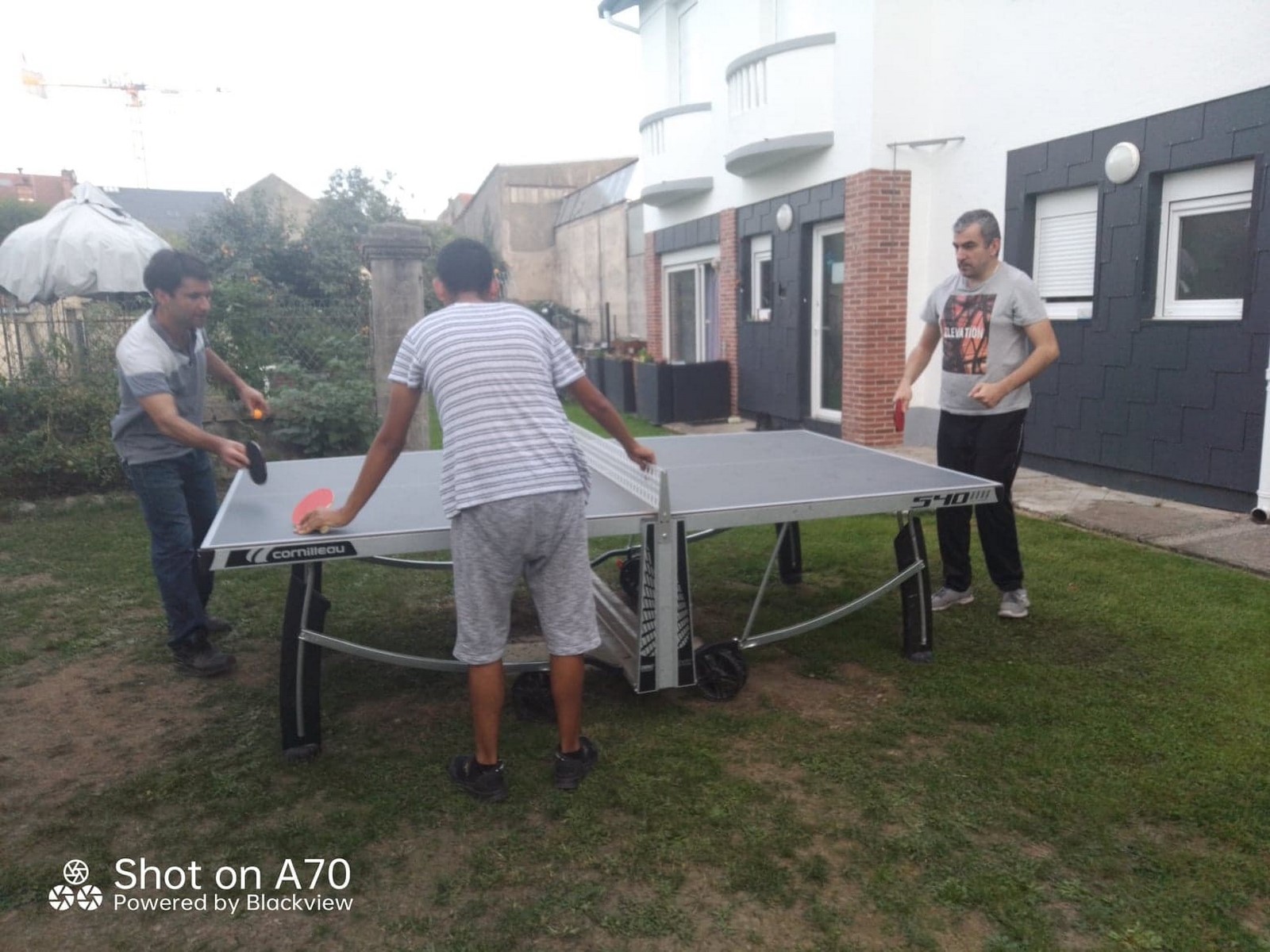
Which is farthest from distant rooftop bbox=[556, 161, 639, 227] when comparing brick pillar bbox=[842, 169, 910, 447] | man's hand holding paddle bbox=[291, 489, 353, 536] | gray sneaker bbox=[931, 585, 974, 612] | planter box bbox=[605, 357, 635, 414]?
man's hand holding paddle bbox=[291, 489, 353, 536]

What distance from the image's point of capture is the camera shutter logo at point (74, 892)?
2541 mm

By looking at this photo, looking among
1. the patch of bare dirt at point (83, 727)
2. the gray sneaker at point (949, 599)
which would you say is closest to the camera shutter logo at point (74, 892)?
the patch of bare dirt at point (83, 727)

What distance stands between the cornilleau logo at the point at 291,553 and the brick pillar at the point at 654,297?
39.9ft

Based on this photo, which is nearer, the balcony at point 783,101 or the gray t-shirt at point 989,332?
the gray t-shirt at point 989,332

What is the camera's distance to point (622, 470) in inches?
147

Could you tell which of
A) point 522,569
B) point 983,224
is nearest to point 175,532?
point 522,569

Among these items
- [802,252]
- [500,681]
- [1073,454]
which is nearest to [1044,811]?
[500,681]

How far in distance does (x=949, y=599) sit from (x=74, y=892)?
3832mm

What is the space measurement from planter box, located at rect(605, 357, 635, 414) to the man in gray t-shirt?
9.27m

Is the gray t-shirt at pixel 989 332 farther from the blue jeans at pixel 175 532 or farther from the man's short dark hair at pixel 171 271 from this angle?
the blue jeans at pixel 175 532

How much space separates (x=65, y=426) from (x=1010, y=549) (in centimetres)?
758

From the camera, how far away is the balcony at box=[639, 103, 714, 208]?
12539 mm

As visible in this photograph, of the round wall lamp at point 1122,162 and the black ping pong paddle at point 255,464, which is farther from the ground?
the round wall lamp at point 1122,162

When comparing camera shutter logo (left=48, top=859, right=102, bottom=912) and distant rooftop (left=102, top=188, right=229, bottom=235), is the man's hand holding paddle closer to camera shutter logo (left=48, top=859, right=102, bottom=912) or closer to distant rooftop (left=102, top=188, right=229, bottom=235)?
camera shutter logo (left=48, top=859, right=102, bottom=912)
